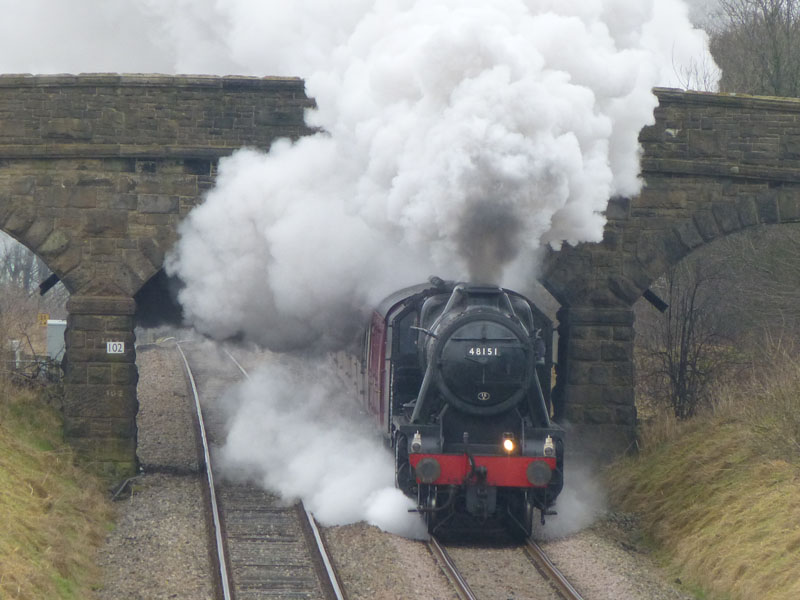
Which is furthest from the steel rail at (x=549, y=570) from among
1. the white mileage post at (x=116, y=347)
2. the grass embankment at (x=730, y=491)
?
the white mileage post at (x=116, y=347)

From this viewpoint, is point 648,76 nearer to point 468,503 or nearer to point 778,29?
point 468,503

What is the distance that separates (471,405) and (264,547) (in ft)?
7.88

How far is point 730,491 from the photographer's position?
31.2ft

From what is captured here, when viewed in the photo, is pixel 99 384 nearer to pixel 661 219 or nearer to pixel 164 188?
pixel 164 188

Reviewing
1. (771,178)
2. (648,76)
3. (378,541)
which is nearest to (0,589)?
(378,541)

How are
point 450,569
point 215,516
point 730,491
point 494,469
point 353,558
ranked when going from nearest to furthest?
point 450,569, point 353,558, point 494,469, point 730,491, point 215,516

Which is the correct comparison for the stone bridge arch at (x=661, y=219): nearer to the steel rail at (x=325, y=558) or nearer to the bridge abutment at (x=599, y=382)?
the bridge abutment at (x=599, y=382)

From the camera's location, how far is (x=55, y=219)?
1248cm

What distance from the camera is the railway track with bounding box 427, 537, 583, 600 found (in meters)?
8.08

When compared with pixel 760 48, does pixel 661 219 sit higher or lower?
lower

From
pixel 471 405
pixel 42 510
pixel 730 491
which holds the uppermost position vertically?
pixel 471 405

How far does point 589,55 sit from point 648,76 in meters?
1.44

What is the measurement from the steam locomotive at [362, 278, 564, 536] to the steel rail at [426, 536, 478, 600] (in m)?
0.23

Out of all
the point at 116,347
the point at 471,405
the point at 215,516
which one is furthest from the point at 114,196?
the point at 471,405
